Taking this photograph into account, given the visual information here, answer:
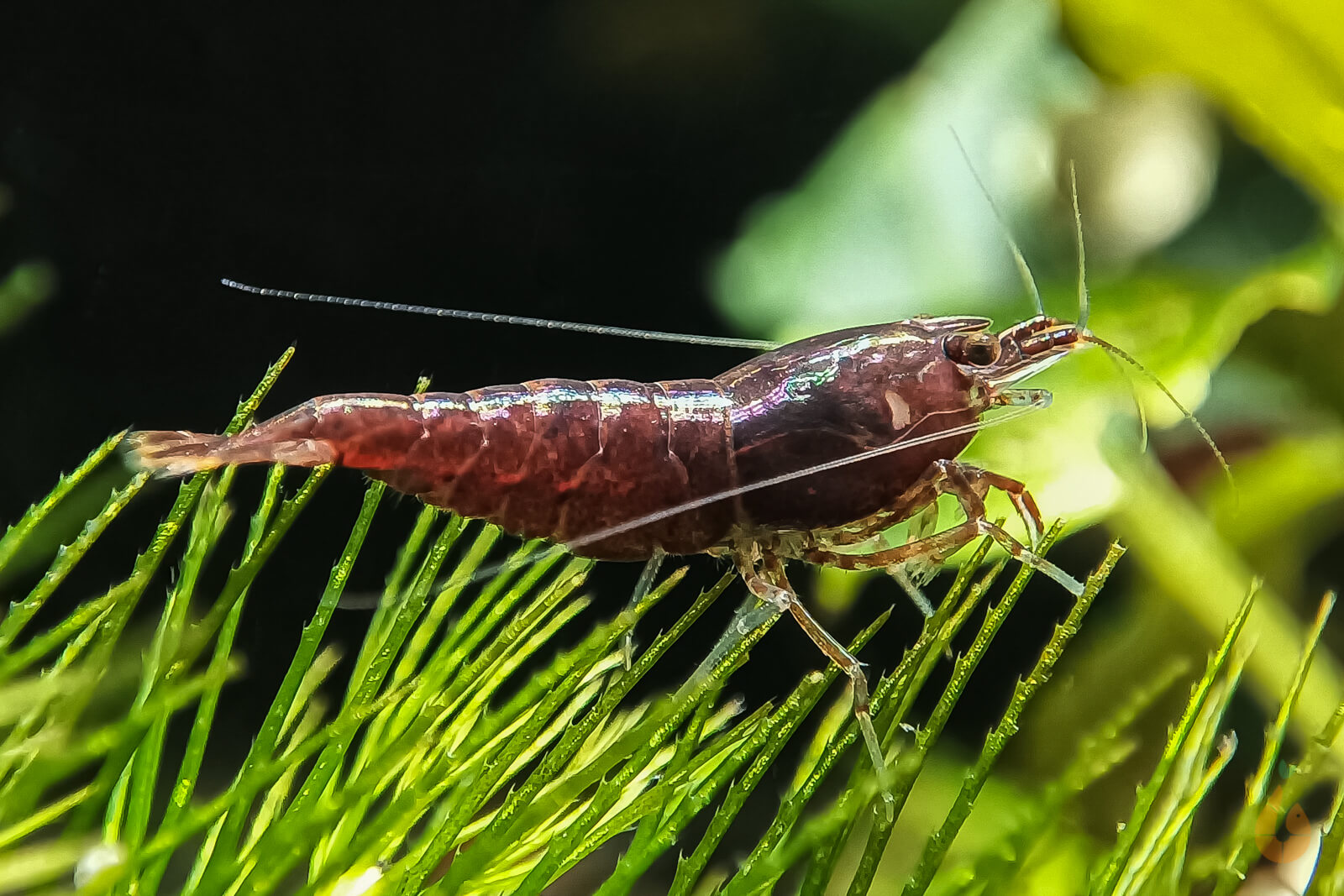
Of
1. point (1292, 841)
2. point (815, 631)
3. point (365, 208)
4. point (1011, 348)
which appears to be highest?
point (365, 208)

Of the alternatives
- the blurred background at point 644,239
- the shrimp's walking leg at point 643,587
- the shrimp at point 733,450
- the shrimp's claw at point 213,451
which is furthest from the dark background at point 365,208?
the shrimp's claw at point 213,451

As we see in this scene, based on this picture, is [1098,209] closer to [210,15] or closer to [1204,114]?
[1204,114]

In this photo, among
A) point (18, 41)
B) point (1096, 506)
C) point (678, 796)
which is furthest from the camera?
point (18, 41)

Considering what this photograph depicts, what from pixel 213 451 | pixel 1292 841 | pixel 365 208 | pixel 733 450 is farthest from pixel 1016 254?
pixel 365 208

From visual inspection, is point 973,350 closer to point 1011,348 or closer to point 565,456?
point 1011,348

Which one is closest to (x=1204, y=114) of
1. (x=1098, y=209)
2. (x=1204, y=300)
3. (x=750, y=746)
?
(x=1098, y=209)

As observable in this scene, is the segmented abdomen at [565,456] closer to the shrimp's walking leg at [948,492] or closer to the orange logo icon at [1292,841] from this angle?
the shrimp's walking leg at [948,492]

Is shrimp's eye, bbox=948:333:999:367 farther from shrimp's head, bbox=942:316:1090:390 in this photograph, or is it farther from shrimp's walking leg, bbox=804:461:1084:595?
shrimp's walking leg, bbox=804:461:1084:595
